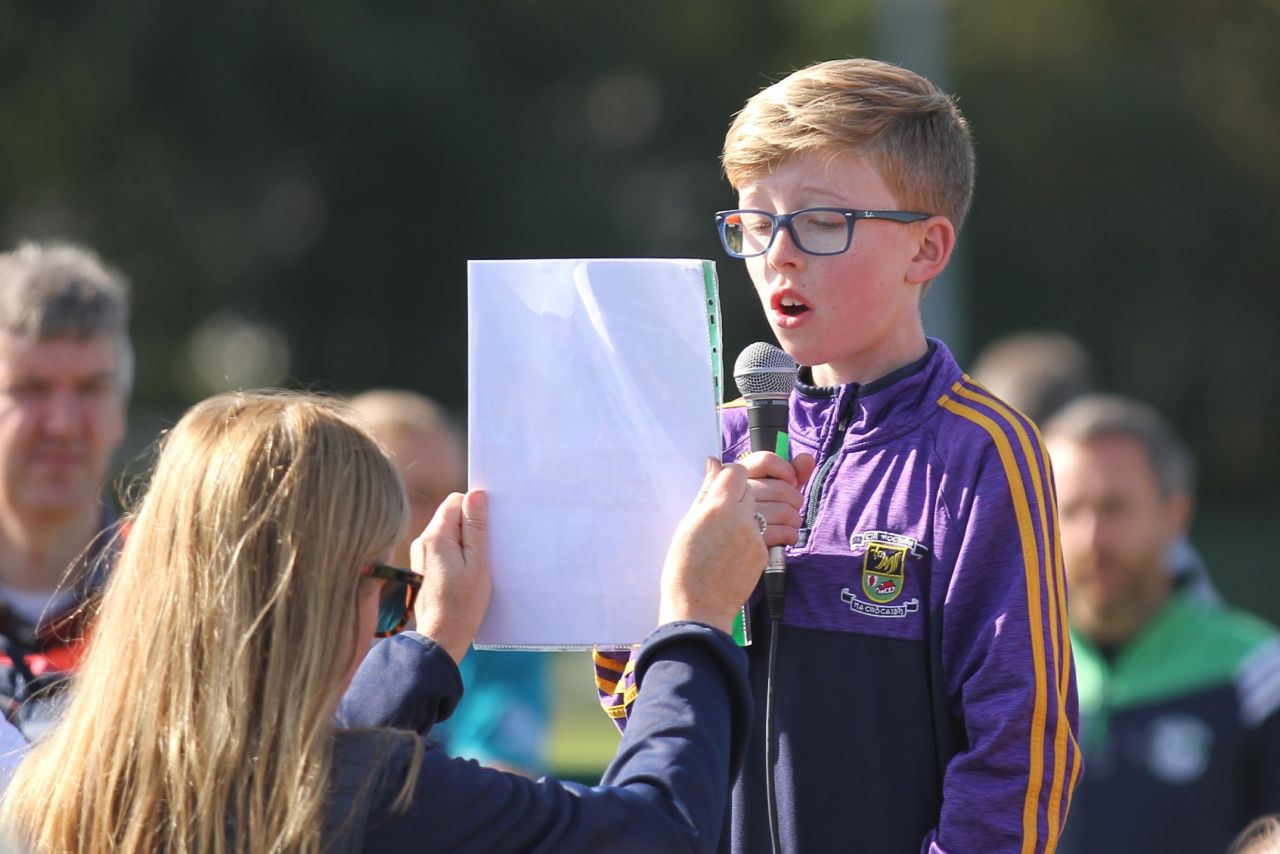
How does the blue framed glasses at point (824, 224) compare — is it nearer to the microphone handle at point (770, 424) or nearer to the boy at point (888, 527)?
the boy at point (888, 527)

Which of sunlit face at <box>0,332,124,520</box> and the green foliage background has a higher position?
the green foliage background

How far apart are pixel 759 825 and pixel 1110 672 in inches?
116

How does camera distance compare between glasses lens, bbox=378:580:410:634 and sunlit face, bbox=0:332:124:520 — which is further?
sunlit face, bbox=0:332:124:520

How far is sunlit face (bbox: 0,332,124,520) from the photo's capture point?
4.09m

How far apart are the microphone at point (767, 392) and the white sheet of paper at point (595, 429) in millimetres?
62

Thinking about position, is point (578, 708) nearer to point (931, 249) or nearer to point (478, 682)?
point (478, 682)

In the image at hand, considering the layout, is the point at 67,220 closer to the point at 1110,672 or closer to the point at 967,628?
the point at 1110,672

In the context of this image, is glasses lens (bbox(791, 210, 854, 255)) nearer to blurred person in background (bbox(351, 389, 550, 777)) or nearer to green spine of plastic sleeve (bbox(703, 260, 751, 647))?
green spine of plastic sleeve (bbox(703, 260, 751, 647))

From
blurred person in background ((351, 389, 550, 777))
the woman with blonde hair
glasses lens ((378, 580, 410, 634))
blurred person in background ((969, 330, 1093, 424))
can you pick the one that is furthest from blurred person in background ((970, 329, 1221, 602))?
the woman with blonde hair

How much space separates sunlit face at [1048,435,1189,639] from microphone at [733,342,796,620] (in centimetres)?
276

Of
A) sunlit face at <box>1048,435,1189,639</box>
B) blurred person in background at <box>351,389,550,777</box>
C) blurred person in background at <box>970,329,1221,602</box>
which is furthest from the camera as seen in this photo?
blurred person in background at <box>970,329,1221,602</box>

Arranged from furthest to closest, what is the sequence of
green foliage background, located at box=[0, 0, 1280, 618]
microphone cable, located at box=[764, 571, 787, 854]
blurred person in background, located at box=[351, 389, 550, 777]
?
green foliage background, located at box=[0, 0, 1280, 618] < blurred person in background, located at box=[351, 389, 550, 777] < microphone cable, located at box=[764, 571, 787, 854]

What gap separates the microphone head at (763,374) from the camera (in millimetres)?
2566

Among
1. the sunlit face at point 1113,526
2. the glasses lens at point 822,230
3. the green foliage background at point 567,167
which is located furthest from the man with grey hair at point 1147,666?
the green foliage background at point 567,167
